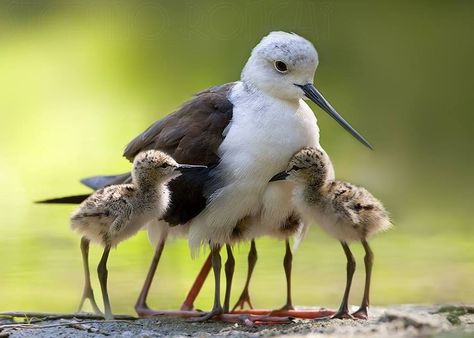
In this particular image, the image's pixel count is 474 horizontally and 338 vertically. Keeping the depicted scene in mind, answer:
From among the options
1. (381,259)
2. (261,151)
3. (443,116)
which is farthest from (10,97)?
Result: (261,151)

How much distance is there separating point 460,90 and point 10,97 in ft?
16.8

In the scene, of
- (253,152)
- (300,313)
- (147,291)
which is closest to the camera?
(253,152)

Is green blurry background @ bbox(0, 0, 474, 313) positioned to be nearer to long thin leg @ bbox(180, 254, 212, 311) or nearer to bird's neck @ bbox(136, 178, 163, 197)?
long thin leg @ bbox(180, 254, 212, 311)

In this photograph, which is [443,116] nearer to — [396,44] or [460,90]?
[460,90]

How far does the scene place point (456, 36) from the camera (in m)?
16.2

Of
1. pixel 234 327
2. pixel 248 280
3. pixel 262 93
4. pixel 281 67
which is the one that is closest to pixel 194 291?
pixel 248 280

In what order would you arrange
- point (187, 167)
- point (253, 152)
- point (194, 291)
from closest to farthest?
point (253, 152) < point (187, 167) < point (194, 291)

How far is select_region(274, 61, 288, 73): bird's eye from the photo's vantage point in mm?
7281

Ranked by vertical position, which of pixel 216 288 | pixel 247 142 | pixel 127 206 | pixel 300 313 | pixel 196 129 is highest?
pixel 196 129

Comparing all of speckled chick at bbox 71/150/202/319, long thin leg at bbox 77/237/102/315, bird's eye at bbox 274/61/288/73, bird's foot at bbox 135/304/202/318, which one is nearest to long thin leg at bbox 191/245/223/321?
bird's foot at bbox 135/304/202/318

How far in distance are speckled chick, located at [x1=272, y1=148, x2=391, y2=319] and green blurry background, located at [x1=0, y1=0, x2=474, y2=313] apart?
223cm

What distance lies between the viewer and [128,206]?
23.0 feet

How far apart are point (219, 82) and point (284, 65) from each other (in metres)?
6.14

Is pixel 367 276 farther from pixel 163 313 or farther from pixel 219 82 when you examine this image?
pixel 219 82
